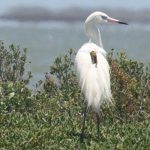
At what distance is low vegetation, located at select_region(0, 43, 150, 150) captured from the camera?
8.69m

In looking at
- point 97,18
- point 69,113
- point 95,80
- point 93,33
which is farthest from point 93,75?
point 69,113

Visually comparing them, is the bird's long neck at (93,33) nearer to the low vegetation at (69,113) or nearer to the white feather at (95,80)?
the white feather at (95,80)

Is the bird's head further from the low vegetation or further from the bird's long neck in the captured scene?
the low vegetation

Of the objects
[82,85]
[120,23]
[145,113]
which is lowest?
[145,113]

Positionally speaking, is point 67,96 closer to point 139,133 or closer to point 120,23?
point 120,23

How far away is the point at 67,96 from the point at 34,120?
3493 mm

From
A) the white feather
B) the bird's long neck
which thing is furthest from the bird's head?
the white feather

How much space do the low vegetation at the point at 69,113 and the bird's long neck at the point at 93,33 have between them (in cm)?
147

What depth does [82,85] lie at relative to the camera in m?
9.64

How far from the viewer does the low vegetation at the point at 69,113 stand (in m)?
8.69

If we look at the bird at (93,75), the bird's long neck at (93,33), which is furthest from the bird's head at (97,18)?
the bird at (93,75)

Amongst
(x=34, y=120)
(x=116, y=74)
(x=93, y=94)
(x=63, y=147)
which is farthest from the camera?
(x=116, y=74)

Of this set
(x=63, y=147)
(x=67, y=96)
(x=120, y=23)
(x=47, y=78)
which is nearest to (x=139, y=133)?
(x=63, y=147)

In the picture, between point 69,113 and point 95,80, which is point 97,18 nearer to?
point 95,80
